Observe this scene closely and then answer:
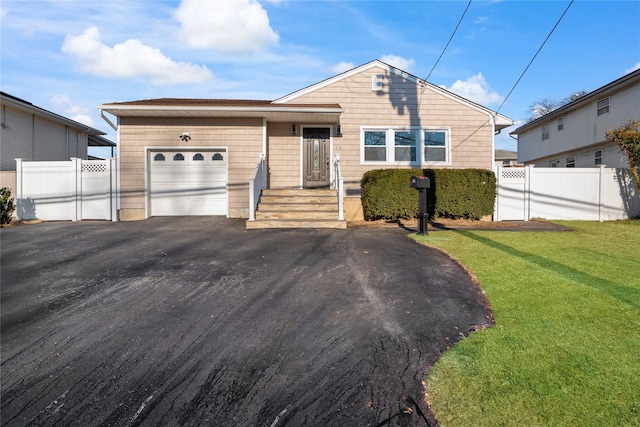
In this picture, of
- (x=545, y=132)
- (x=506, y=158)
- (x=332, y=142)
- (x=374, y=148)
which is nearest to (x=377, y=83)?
(x=374, y=148)

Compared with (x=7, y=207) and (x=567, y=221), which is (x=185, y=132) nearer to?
(x=7, y=207)

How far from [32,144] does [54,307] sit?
49.3 ft

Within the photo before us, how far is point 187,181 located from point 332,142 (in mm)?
5232

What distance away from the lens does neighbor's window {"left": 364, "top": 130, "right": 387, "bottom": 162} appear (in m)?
12.8

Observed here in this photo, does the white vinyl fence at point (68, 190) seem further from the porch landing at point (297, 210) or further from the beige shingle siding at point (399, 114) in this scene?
the beige shingle siding at point (399, 114)

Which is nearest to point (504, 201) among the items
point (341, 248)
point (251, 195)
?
point (341, 248)

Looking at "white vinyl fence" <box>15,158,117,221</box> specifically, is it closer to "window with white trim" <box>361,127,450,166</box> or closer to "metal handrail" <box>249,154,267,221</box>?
"metal handrail" <box>249,154,267,221</box>

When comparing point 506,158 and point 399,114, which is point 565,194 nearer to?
point 399,114

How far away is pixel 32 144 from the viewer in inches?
615

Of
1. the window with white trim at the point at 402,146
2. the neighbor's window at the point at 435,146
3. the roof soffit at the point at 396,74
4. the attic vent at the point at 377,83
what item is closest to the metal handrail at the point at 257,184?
the roof soffit at the point at 396,74

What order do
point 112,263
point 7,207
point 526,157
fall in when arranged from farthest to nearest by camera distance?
1. point 526,157
2. point 7,207
3. point 112,263

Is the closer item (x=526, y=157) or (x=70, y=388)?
(x=70, y=388)

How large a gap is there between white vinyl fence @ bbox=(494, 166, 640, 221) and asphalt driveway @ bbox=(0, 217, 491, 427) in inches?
264

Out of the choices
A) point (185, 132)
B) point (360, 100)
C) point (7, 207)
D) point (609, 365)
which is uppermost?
point (360, 100)
